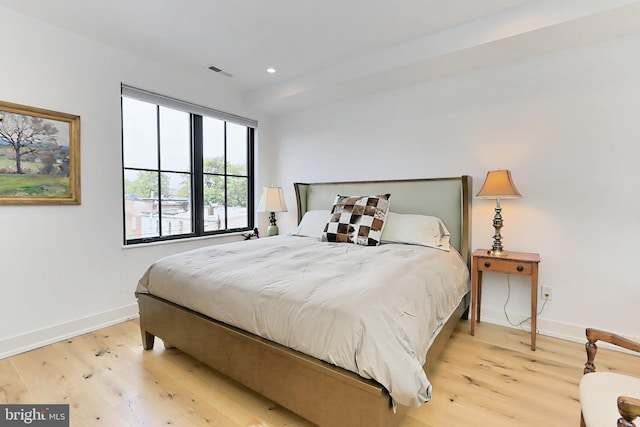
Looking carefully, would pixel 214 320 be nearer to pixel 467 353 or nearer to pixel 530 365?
pixel 467 353

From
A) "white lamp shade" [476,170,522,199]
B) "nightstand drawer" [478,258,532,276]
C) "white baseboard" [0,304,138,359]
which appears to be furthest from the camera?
"white lamp shade" [476,170,522,199]

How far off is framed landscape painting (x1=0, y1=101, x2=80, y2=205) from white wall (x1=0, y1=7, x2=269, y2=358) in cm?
7

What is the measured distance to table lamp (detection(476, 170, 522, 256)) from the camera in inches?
98.1

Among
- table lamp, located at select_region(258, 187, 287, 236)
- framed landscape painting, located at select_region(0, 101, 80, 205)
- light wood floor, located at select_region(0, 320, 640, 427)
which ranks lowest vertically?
light wood floor, located at select_region(0, 320, 640, 427)

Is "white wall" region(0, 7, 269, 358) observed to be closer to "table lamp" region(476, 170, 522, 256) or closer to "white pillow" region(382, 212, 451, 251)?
"white pillow" region(382, 212, 451, 251)

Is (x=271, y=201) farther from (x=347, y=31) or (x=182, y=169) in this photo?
(x=347, y=31)

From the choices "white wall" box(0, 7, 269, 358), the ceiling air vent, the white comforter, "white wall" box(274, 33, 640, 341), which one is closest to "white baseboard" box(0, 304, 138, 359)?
"white wall" box(0, 7, 269, 358)

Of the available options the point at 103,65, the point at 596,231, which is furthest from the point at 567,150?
the point at 103,65

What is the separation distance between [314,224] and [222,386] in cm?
181

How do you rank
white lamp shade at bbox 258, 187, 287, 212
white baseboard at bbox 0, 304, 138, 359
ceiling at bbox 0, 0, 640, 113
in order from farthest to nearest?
white lamp shade at bbox 258, 187, 287, 212 → white baseboard at bbox 0, 304, 138, 359 → ceiling at bbox 0, 0, 640, 113

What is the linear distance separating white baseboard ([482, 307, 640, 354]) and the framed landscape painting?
3.78 meters

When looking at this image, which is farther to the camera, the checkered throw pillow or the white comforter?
the checkered throw pillow

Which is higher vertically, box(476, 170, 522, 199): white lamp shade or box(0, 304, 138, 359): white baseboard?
box(476, 170, 522, 199): white lamp shade

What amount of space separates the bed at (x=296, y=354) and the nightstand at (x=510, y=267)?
190 millimetres
